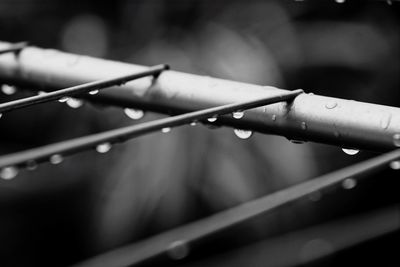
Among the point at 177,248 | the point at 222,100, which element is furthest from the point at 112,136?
the point at 222,100

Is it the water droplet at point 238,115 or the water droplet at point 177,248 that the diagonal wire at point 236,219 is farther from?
the water droplet at point 238,115

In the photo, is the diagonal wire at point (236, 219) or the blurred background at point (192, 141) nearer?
the diagonal wire at point (236, 219)

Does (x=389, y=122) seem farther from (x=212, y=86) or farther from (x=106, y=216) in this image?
(x=106, y=216)

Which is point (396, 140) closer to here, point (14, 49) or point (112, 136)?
point (112, 136)

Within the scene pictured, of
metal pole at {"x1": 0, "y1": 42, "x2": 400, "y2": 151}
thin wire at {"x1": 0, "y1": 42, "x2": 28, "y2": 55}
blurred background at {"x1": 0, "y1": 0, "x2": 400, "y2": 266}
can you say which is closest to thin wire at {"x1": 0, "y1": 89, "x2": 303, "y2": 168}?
metal pole at {"x1": 0, "y1": 42, "x2": 400, "y2": 151}

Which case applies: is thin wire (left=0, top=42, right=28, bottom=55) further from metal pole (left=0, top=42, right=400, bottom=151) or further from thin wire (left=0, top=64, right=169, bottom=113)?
thin wire (left=0, top=64, right=169, bottom=113)

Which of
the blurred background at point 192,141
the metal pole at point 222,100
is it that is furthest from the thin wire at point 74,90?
the blurred background at point 192,141
